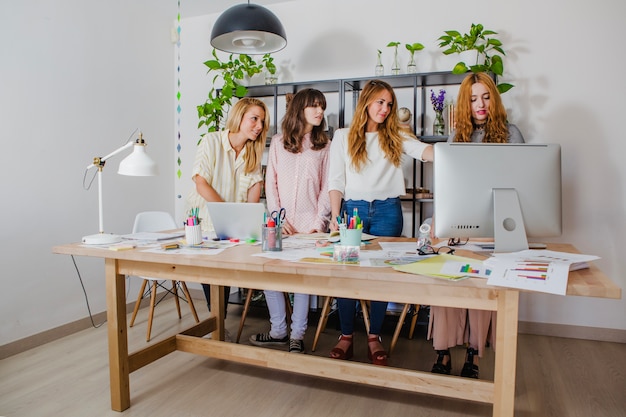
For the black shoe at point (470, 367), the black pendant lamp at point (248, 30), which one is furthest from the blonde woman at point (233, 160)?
the black shoe at point (470, 367)

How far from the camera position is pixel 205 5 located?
12.1 ft

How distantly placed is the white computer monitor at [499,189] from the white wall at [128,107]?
1.56 m

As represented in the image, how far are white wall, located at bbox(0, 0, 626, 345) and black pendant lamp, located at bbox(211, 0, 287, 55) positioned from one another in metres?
0.93

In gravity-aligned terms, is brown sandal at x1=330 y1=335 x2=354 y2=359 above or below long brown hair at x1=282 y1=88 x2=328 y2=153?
below

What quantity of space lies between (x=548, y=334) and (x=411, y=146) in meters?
1.67

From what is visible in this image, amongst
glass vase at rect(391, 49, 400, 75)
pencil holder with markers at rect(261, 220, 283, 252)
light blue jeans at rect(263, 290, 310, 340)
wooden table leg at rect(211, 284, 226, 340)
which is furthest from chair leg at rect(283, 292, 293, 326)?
glass vase at rect(391, 49, 400, 75)

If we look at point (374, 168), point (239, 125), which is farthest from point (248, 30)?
point (374, 168)

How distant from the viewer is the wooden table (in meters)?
1.33

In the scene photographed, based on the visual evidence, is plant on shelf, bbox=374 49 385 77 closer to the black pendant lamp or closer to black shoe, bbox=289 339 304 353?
the black pendant lamp

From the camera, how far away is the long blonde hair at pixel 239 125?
2633 millimetres

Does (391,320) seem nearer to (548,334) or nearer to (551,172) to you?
(548,334)

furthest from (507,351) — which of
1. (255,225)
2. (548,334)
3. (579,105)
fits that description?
(579,105)

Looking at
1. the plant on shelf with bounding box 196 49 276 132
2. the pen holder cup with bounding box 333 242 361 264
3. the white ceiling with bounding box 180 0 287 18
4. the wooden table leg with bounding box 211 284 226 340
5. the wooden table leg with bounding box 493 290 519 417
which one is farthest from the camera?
the white ceiling with bounding box 180 0 287 18

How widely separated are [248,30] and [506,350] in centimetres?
197
